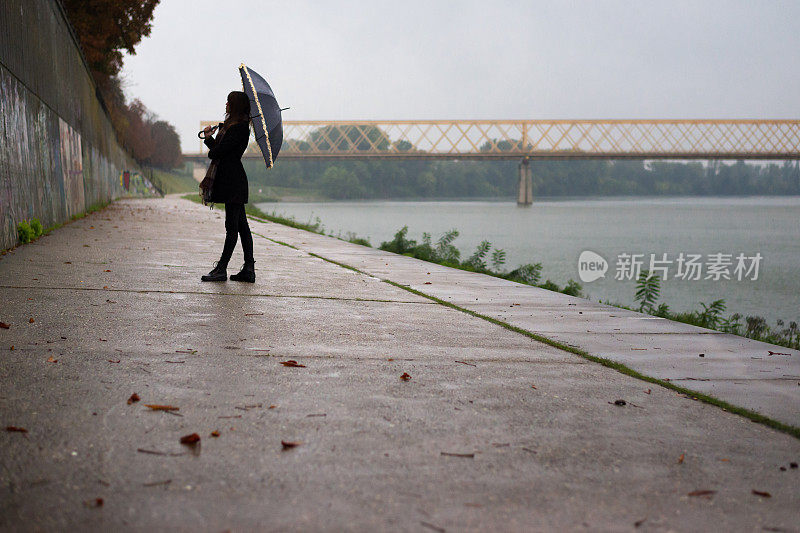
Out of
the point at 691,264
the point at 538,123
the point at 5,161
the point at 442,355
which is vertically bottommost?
the point at 691,264

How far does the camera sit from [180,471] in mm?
2375

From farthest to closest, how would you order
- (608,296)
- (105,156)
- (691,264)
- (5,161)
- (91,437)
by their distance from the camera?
(105,156)
(691,264)
(608,296)
(5,161)
(91,437)

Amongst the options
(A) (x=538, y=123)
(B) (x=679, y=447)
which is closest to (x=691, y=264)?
(B) (x=679, y=447)

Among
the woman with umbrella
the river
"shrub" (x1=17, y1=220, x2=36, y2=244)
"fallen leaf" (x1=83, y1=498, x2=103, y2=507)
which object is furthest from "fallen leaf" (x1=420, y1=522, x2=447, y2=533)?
the river

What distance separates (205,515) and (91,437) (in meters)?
0.80

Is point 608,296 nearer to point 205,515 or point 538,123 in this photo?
point 205,515

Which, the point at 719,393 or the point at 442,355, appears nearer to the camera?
the point at 719,393

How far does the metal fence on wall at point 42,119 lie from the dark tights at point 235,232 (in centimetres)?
314

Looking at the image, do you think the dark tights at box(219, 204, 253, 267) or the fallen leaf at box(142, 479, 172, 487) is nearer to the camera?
the fallen leaf at box(142, 479, 172, 487)

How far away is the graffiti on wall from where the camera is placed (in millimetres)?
15133

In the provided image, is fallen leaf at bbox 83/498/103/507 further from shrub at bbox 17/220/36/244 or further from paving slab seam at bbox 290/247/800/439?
shrub at bbox 17/220/36/244

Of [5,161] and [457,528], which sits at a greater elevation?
[5,161]

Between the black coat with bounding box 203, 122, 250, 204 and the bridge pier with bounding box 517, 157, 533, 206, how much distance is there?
90181 mm

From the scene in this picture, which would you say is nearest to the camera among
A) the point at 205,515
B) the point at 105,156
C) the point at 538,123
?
the point at 205,515
